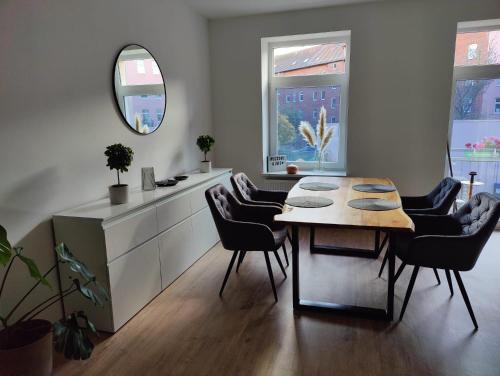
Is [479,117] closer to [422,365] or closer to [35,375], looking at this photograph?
[422,365]

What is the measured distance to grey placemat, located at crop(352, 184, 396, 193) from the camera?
9.89ft

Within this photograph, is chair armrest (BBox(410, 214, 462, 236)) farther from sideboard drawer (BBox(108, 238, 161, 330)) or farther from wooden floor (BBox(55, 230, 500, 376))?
sideboard drawer (BBox(108, 238, 161, 330))

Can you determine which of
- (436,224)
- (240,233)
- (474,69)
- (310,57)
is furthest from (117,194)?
(474,69)

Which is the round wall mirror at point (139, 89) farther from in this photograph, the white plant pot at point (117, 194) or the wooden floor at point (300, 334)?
the wooden floor at point (300, 334)

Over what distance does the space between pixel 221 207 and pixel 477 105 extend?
128 inches

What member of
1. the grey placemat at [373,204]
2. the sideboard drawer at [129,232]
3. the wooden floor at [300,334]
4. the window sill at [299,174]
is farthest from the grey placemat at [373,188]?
the sideboard drawer at [129,232]

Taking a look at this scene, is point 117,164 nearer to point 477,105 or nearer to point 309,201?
point 309,201

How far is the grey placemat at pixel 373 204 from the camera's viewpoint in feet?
8.14

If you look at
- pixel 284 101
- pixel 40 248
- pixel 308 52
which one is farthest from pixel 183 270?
pixel 308 52

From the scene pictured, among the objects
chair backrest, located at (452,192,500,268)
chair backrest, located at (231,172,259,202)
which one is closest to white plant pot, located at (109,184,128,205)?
chair backrest, located at (231,172,259,202)

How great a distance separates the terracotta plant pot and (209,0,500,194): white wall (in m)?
3.31

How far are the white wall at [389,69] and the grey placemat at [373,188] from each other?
1032mm

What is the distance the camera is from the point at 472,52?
156 inches

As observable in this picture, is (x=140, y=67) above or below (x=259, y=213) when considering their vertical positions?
above
